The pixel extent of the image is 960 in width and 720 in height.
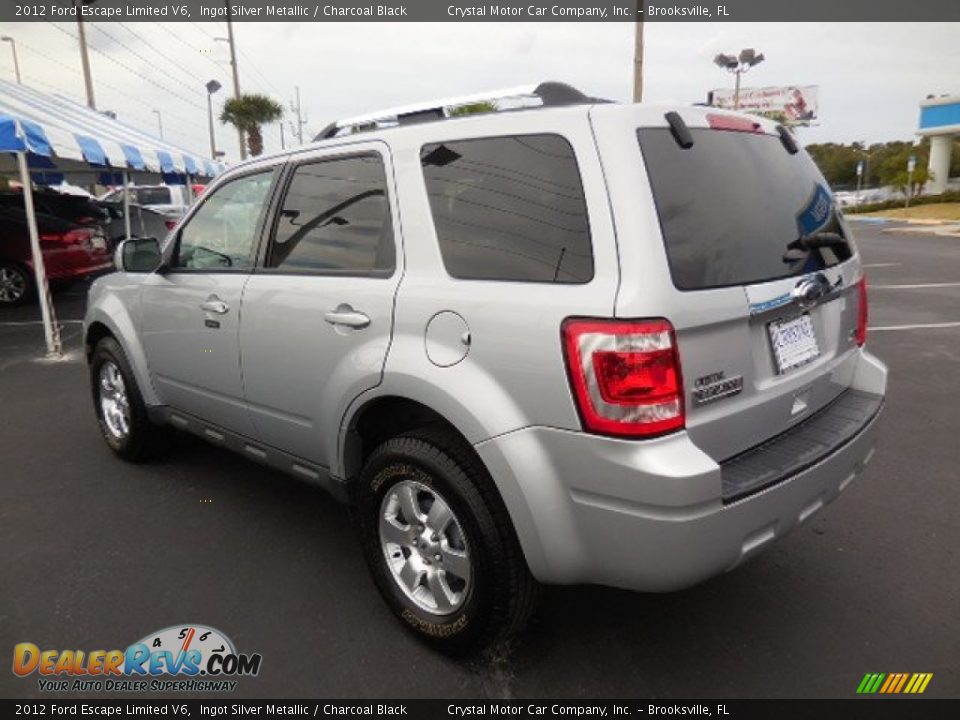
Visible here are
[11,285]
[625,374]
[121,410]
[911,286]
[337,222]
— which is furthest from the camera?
[911,286]

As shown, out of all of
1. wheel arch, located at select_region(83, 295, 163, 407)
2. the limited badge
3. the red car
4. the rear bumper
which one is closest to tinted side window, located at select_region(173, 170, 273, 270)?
wheel arch, located at select_region(83, 295, 163, 407)

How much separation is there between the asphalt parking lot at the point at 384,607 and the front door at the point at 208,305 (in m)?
0.59

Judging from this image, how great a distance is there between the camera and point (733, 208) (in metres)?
2.22

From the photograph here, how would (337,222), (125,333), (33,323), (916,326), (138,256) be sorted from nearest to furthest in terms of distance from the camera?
(337,222), (138,256), (125,333), (916,326), (33,323)

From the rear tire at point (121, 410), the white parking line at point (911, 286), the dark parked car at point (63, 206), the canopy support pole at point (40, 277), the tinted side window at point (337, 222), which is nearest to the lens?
the tinted side window at point (337, 222)

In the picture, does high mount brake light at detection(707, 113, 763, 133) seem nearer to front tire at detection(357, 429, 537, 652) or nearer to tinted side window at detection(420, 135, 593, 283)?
tinted side window at detection(420, 135, 593, 283)

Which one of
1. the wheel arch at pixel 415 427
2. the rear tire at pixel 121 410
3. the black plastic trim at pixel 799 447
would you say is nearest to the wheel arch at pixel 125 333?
the rear tire at pixel 121 410

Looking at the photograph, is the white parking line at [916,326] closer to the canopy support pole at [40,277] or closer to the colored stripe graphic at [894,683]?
the colored stripe graphic at [894,683]

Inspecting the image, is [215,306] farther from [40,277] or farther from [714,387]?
[40,277]

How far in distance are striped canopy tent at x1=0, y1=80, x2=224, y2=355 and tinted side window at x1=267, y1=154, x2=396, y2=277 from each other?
16.8 ft

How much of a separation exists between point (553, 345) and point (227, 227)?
2.15 m

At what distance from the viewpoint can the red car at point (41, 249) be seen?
32.7 ft

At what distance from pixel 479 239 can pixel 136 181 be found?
21.8 metres

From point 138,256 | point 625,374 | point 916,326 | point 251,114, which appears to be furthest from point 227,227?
point 251,114
